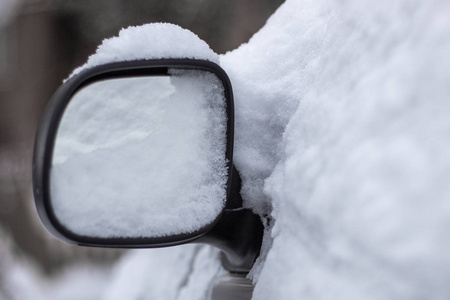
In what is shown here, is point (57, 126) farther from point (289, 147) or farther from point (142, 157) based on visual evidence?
point (289, 147)

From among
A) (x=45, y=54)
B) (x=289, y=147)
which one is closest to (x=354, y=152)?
(x=289, y=147)

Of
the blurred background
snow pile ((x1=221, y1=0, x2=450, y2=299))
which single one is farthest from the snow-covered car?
the blurred background

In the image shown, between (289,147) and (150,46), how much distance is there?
11.9 inches

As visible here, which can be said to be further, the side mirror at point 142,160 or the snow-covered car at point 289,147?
the side mirror at point 142,160

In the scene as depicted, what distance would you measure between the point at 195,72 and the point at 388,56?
39 centimetres

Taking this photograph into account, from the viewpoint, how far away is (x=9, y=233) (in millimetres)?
9070

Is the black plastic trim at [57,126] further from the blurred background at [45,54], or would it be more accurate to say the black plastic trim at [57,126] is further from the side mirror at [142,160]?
the blurred background at [45,54]

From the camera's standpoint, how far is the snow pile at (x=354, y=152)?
0.63m

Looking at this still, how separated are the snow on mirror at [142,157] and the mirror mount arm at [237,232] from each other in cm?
4

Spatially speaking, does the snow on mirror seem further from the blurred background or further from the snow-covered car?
the blurred background

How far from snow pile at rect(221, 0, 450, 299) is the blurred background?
18.0ft

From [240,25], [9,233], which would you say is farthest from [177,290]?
[9,233]

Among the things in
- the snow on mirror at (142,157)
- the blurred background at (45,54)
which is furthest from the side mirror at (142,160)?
the blurred background at (45,54)

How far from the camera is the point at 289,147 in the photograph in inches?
37.8
